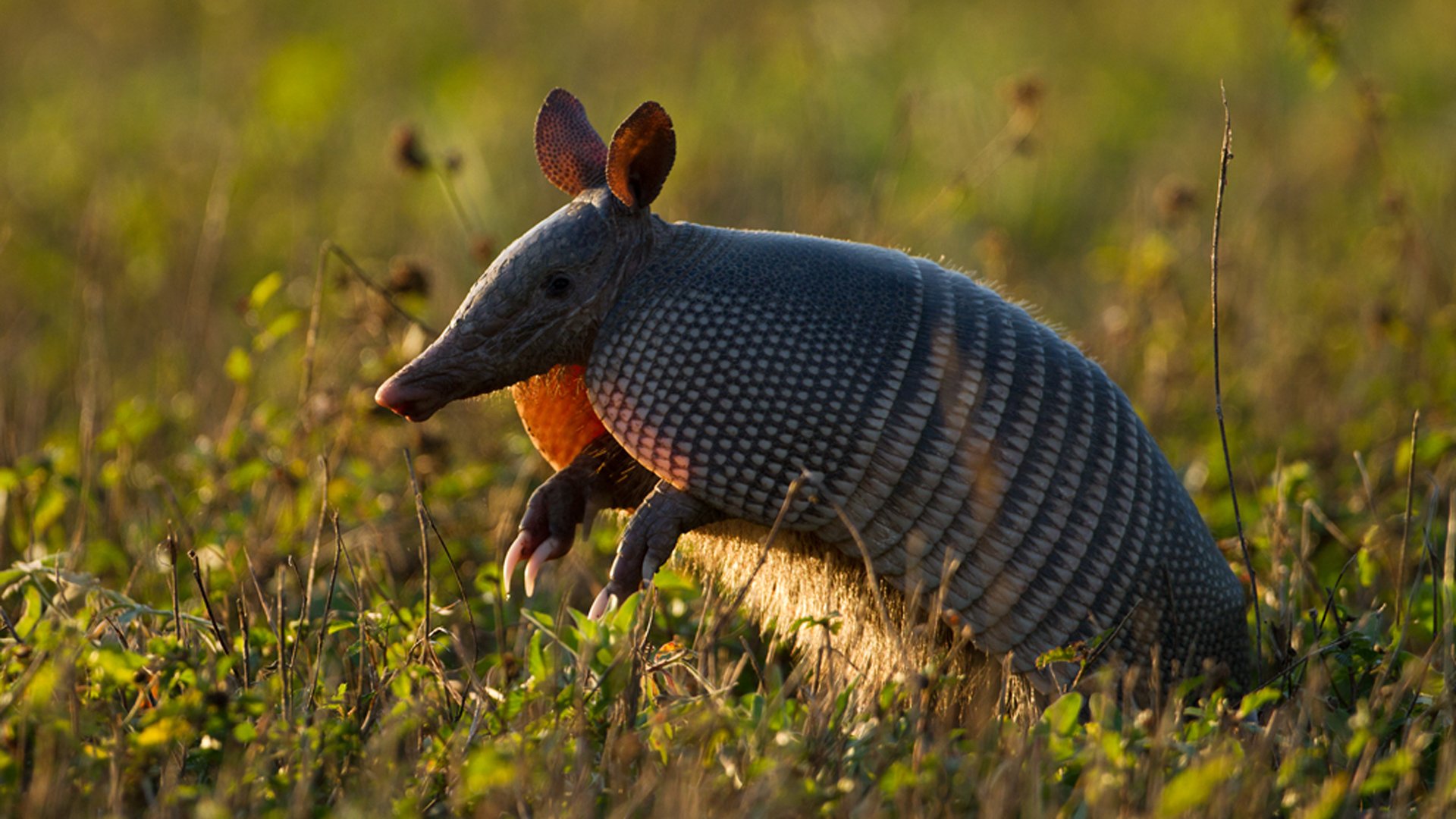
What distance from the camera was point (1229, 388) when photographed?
6977 mm

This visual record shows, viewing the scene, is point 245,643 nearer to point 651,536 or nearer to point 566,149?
point 651,536

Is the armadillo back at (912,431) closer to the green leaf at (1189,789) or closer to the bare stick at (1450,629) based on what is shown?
the bare stick at (1450,629)

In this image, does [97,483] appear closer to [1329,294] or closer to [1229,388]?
[1229,388]

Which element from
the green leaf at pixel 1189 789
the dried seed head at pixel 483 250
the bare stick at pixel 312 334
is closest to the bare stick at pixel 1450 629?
the green leaf at pixel 1189 789

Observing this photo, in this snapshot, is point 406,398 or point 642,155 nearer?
point 406,398

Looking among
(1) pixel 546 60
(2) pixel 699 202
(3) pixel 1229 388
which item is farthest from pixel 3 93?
(3) pixel 1229 388

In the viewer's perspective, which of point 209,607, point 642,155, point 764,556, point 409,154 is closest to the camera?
point 764,556

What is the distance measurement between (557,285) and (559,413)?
43 cm

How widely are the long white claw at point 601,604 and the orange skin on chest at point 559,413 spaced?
47 centimetres

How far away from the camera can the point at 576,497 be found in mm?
3969

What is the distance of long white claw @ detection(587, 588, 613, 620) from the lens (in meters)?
3.71

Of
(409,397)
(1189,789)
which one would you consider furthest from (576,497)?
(1189,789)

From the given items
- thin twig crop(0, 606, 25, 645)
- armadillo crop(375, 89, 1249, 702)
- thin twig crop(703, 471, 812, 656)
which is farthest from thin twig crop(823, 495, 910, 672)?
thin twig crop(0, 606, 25, 645)

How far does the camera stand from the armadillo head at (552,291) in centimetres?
370
